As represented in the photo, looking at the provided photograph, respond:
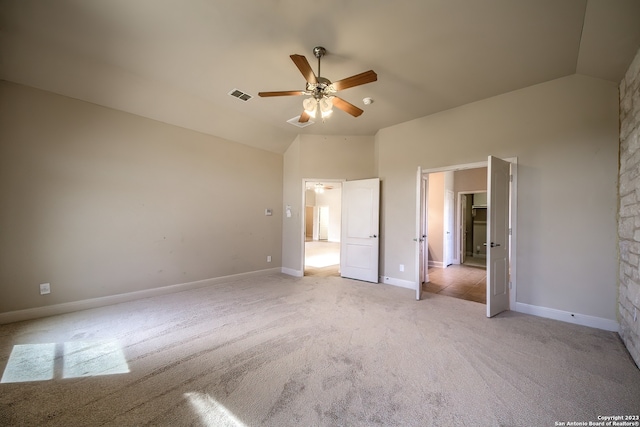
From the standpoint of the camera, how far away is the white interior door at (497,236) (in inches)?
126

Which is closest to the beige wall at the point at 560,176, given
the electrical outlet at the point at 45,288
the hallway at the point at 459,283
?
the hallway at the point at 459,283

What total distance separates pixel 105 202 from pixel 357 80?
150 inches

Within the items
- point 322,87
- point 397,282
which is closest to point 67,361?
point 322,87

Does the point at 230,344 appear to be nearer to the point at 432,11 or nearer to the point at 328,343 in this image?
the point at 328,343

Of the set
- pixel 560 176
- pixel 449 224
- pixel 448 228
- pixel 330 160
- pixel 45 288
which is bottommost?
pixel 45 288

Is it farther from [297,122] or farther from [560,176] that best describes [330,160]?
[560,176]

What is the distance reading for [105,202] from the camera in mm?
3521

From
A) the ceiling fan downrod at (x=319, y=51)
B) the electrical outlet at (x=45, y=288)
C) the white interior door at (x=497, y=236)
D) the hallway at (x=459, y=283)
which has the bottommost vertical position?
the hallway at (x=459, y=283)

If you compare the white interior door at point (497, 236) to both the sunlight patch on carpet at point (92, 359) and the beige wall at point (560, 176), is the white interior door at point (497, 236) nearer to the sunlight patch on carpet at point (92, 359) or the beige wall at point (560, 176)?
the beige wall at point (560, 176)

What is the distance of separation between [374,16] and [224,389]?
343 centimetres

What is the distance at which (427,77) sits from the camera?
3221 millimetres

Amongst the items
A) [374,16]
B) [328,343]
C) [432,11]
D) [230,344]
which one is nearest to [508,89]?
[432,11]

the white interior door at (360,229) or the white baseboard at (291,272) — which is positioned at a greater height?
the white interior door at (360,229)

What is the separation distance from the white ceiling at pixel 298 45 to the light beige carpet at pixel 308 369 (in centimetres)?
300
